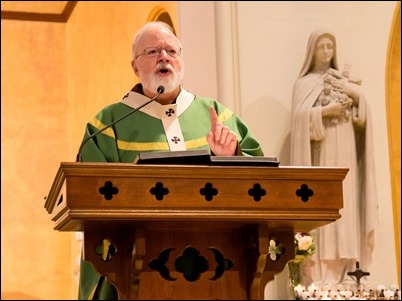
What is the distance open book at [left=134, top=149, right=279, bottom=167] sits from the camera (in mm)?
2770

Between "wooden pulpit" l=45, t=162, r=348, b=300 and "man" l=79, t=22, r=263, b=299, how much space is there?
1.99 ft

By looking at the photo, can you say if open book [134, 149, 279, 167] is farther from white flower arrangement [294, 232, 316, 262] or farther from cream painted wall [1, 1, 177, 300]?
cream painted wall [1, 1, 177, 300]

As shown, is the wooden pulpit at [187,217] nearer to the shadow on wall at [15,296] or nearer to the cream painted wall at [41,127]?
the cream painted wall at [41,127]

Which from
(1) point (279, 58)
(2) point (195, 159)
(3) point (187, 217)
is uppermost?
(1) point (279, 58)

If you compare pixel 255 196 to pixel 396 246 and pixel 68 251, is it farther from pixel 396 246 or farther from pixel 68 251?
pixel 68 251

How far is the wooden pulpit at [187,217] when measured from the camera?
8.81 ft

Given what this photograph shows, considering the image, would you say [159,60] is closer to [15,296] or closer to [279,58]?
[279,58]

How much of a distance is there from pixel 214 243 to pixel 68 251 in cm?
1011

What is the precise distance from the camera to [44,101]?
43.5 feet

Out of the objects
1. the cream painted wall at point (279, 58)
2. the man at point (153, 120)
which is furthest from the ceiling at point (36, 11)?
the man at point (153, 120)

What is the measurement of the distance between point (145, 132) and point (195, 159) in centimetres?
86

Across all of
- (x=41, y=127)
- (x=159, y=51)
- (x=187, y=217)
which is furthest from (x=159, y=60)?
(x=41, y=127)

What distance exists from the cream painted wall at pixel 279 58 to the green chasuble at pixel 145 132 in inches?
133

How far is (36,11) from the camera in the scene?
533 inches
